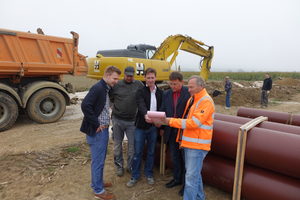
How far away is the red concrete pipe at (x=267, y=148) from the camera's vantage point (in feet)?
8.37

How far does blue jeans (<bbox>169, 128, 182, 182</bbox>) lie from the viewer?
10.7ft

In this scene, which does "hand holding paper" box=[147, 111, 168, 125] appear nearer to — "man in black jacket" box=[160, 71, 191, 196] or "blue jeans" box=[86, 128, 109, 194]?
"man in black jacket" box=[160, 71, 191, 196]

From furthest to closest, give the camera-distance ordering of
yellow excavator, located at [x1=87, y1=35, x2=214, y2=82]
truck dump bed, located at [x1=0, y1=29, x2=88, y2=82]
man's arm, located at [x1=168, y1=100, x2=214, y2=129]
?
yellow excavator, located at [x1=87, y1=35, x2=214, y2=82] < truck dump bed, located at [x1=0, y1=29, x2=88, y2=82] < man's arm, located at [x1=168, y1=100, x2=214, y2=129]

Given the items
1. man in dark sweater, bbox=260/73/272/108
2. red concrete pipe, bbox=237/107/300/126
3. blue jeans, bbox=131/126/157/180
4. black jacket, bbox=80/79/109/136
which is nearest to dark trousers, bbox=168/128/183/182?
blue jeans, bbox=131/126/157/180

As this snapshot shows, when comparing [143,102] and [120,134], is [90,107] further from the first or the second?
[120,134]

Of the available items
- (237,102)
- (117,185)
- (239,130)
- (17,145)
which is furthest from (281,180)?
(237,102)

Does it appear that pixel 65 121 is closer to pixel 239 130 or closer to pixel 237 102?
pixel 239 130

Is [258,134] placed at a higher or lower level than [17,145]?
higher

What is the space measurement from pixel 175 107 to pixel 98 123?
3.95ft

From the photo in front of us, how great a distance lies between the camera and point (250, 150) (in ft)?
9.23

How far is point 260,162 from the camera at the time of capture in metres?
2.79

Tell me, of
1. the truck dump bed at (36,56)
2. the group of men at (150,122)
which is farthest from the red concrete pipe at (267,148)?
the truck dump bed at (36,56)

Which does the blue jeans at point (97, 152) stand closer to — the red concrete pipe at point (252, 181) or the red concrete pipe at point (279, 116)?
the red concrete pipe at point (252, 181)

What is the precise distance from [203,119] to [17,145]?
4939 mm
